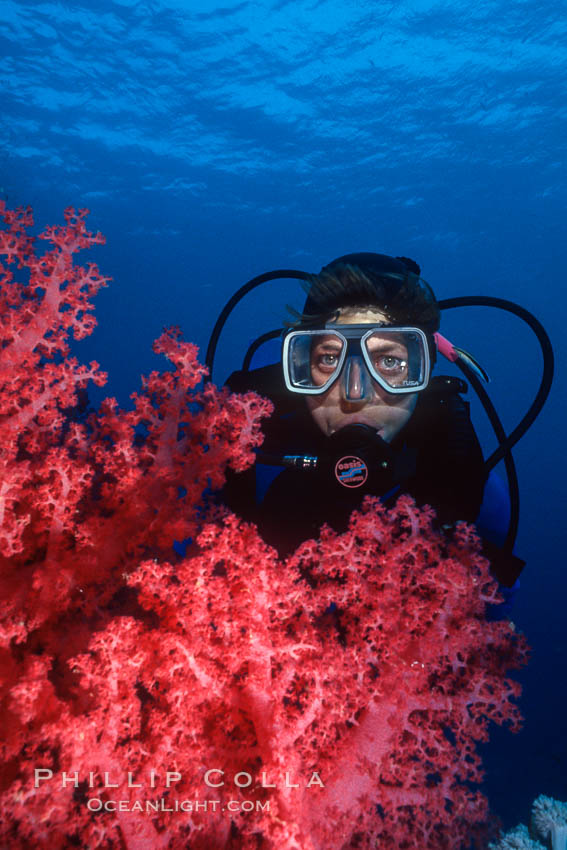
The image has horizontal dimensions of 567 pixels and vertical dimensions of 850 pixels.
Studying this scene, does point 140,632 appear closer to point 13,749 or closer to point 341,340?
point 13,749

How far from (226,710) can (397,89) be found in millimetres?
38758

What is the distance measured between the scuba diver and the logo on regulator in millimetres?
11

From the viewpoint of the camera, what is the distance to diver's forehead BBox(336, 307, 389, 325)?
12.5 feet

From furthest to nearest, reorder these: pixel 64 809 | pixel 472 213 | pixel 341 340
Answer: pixel 472 213 < pixel 341 340 < pixel 64 809

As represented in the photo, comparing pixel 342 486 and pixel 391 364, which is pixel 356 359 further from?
pixel 342 486

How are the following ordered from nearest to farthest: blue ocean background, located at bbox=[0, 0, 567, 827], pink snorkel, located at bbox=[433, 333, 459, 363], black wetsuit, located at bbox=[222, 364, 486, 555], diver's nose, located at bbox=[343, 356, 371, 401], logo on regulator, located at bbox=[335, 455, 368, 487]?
logo on regulator, located at bbox=[335, 455, 368, 487] → black wetsuit, located at bbox=[222, 364, 486, 555] → diver's nose, located at bbox=[343, 356, 371, 401] → pink snorkel, located at bbox=[433, 333, 459, 363] → blue ocean background, located at bbox=[0, 0, 567, 827]

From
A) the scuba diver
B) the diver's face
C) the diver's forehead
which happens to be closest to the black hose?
the scuba diver

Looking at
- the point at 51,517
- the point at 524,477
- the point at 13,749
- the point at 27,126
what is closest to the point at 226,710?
the point at 13,749

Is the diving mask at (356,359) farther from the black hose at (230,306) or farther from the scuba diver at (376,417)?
the black hose at (230,306)

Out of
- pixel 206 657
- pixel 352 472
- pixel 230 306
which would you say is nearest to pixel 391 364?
pixel 352 472

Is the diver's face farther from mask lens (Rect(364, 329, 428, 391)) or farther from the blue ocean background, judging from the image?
the blue ocean background

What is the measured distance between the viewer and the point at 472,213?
136 ft

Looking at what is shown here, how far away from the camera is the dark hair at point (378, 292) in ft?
12.2

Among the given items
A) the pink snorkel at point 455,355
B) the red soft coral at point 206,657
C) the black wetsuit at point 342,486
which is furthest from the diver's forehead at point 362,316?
the red soft coral at point 206,657
